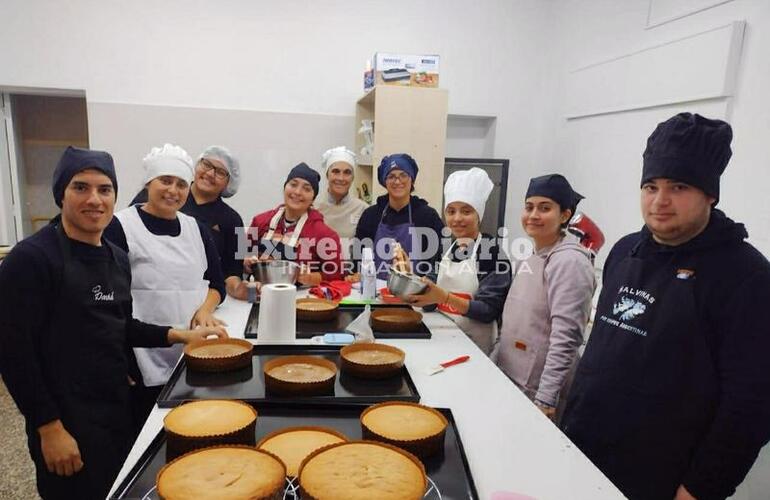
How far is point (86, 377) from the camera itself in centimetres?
122

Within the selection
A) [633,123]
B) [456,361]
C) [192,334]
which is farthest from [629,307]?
[633,123]

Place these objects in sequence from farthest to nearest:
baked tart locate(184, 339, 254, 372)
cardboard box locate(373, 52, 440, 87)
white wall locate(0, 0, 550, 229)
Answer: white wall locate(0, 0, 550, 229), cardboard box locate(373, 52, 440, 87), baked tart locate(184, 339, 254, 372)

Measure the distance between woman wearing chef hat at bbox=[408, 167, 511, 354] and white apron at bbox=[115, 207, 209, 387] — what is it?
818mm

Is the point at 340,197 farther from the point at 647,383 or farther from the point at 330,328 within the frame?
the point at 647,383

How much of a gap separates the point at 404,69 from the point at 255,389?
2708mm

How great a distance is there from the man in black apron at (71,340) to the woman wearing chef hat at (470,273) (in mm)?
993

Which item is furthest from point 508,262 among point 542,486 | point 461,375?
point 542,486

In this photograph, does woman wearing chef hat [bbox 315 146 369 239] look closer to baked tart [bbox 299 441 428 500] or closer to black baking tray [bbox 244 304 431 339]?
black baking tray [bbox 244 304 431 339]

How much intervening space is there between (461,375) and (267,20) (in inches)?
131

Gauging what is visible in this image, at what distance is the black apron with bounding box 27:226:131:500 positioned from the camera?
1.18 meters

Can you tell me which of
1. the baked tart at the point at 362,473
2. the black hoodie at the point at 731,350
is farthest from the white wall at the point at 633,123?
the baked tart at the point at 362,473

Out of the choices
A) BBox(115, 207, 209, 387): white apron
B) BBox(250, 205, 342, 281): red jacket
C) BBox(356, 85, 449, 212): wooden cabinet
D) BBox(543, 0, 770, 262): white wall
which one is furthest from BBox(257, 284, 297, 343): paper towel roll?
BBox(543, 0, 770, 262): white wall

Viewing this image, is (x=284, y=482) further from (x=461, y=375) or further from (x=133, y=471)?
(x=461, y=375)

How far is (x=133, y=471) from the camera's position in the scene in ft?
2.73
